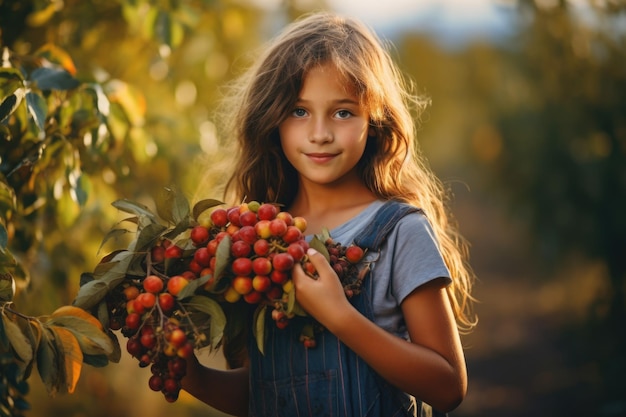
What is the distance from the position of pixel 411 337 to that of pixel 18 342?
2.56 feet

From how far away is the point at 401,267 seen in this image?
1.62 metres

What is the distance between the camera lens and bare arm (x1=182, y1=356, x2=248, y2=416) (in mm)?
1790

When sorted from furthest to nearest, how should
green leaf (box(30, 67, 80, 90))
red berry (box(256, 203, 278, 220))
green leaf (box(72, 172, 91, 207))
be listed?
green leaf (box(72, 172, 91, 207)) < green leaf (box(30, 67, 80, 90)) < red berry (box(256, 203, 278, 220))

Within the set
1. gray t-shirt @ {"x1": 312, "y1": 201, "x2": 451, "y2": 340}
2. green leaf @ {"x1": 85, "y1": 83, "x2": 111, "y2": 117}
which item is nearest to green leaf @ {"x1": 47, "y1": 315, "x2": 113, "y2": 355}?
gray t-shirt @ {"x1": 312, "y1": 201, "x2": 451, "y2": 340}

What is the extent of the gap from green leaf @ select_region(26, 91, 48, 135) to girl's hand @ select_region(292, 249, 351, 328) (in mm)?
657

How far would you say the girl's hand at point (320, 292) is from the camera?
4.76 feet

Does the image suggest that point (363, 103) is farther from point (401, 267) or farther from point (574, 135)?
point (574, 135)

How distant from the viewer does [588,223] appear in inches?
215

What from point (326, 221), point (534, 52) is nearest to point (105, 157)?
point (326, 221)

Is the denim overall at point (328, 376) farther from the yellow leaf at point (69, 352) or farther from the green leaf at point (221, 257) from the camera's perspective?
the yellow leaf at point (69, 352)

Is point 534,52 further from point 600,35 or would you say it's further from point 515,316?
point 515,316

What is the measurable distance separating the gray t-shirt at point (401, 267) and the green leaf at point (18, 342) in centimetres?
70

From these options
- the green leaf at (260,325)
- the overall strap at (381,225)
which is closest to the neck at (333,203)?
the overall strap at (381,225)

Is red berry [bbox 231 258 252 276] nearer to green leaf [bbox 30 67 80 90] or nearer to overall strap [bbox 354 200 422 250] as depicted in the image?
overall strap [bbox 354 200 422 250]
